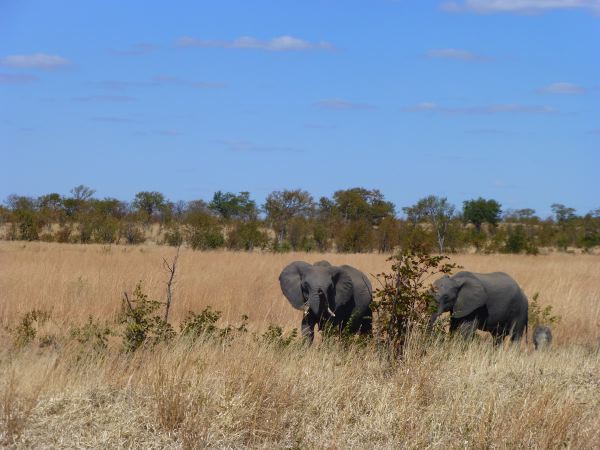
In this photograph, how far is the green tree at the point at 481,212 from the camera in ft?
180

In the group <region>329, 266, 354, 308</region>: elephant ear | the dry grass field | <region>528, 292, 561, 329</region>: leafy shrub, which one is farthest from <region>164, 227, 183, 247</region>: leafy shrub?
the dry grass field

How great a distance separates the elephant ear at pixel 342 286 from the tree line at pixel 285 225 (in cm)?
1592

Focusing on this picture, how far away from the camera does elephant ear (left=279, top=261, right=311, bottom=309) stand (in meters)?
12.2

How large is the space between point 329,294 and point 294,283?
622 mm

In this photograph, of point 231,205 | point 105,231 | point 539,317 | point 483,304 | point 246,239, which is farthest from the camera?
Result: point 231,205

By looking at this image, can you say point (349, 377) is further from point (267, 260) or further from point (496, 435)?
point (267, 260)

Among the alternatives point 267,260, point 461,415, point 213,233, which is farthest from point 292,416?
point 213,233

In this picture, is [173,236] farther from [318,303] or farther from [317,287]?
[318,303]

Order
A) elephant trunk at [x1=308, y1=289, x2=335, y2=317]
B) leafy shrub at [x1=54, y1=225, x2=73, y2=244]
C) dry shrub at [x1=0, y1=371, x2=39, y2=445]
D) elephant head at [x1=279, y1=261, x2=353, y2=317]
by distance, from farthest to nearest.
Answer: leafy shrub at [x1=54, y1=225, x2=73, y2=244] < elephant head at [x1=279, y1=261, x2=353, y2=317] < elephant trunk at [x1=308, y1=289, x2=335, y2=317] < dry shrub at [x1=0, y1=371, x2=39, y2=445]

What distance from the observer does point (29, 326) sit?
11773 mm

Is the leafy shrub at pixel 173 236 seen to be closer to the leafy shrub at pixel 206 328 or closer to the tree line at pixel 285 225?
the tree line at pixel 285 225

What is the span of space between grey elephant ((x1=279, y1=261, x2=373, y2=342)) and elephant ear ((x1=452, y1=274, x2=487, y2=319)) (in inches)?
54.8

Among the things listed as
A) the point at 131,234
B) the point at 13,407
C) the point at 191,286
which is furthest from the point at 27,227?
the point at 13,407

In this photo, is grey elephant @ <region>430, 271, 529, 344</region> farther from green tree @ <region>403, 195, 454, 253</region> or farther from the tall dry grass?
green tree @ <region>403, 195, 454, 253</region>
